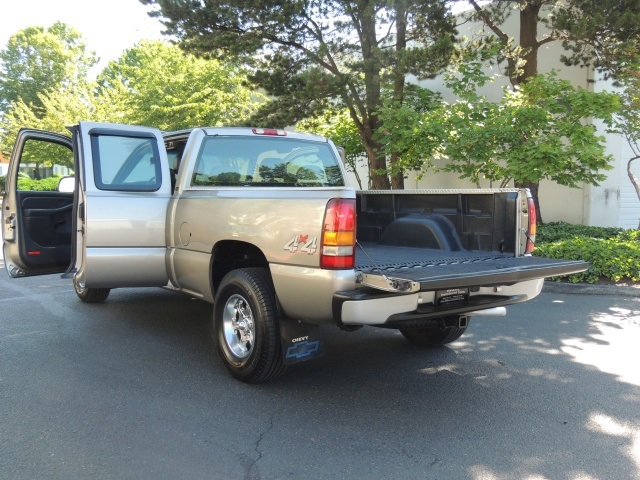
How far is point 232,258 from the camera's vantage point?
16.0 ft

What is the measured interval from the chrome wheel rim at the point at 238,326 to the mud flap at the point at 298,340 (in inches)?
14.3

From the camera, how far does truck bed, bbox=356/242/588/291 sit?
3631mm

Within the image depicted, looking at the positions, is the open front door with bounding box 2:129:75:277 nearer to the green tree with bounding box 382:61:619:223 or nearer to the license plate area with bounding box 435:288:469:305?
the license plate area with bounding box 435:288:469:305

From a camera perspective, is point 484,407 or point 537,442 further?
point 484,407

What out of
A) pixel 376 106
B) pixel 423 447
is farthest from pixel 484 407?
pixel 376 106

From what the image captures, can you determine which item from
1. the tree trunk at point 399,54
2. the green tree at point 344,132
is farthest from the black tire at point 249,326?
the green tree at point 344,132

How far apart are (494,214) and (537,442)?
200 cm

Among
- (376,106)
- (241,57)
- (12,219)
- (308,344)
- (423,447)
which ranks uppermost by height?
(241,57)

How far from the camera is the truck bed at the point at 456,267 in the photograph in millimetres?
3631

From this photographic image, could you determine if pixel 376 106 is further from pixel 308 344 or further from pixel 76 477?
pixel 76 477

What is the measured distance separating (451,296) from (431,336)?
147 centimetres

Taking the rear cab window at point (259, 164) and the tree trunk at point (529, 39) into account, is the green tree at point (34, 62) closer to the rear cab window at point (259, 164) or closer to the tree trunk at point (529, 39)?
the tree trunk at point (529, 39)

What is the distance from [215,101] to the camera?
Answer: 71.2 ft

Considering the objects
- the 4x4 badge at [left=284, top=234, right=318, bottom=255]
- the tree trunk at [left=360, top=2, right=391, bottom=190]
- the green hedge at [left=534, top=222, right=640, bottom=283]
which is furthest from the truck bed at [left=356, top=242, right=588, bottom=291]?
the tree trunk at [left=360, top=2, right=391, bottom=190]
